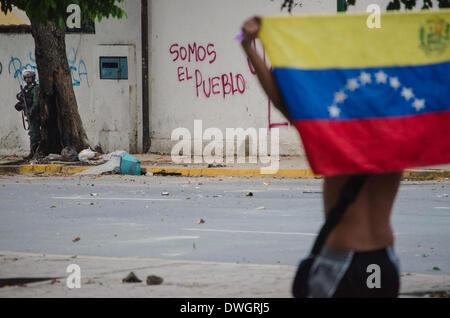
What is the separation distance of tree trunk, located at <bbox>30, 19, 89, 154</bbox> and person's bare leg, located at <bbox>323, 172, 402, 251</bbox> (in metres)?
17.3

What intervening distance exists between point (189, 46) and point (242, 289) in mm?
15500

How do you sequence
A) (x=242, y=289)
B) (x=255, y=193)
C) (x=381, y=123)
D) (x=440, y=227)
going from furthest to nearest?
(x=255, y=193) → (x=440, y=227) → (x=242, y=289) → (x=381, y=123)

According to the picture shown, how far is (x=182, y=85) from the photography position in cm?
2192

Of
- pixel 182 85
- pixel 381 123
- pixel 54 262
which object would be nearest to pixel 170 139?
pixel 182 85

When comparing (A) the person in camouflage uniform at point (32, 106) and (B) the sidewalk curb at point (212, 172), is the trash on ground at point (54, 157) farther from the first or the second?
(A) the person in camouflage uniform at point (32, 106)

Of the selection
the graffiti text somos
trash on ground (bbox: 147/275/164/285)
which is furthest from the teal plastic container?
trash on ground (bbox: 147/275/164/285)

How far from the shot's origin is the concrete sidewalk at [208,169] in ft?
58.5

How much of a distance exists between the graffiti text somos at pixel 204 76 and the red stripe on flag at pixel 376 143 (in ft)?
57.0

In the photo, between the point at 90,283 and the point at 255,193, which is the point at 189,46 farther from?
the point at 90,283

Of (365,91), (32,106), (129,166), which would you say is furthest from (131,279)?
(32,106)

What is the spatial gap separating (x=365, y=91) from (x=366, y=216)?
60cm

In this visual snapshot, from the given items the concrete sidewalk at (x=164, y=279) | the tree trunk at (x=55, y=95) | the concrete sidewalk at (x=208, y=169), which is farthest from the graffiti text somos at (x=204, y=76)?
the concrete sidewalk at (x=164, y=279)

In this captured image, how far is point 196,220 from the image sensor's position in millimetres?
11336

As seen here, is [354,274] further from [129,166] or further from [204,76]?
[204,76]
